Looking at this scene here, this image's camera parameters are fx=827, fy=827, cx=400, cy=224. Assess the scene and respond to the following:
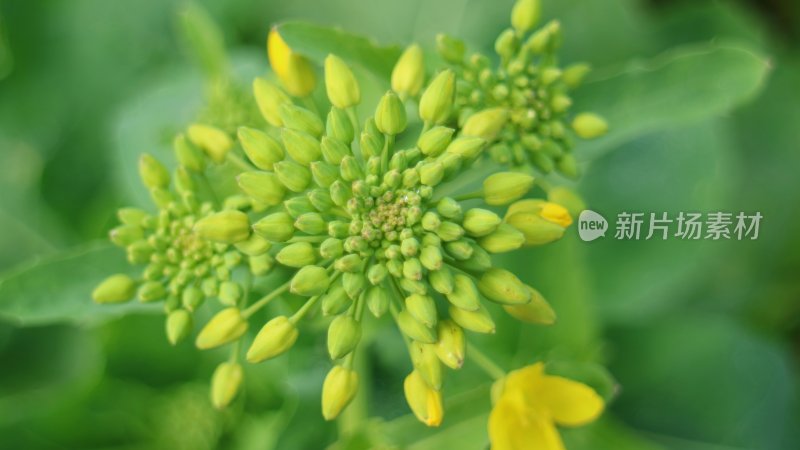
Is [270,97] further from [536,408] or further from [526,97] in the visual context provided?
[536,408]

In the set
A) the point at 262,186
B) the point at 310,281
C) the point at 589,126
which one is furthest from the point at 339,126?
the point at 589,126

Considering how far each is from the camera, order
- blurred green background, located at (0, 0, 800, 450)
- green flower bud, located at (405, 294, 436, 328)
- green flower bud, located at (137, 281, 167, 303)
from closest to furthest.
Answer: green flower bud, located at (405, 294, 436, 328) → green flower bud, located at (137, 281, 167, 303) → blurred green background, located at (0, 0, 800, 450)

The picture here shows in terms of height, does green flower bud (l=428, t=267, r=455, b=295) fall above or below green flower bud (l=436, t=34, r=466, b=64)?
below

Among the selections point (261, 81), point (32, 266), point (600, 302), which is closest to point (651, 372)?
point (600, 302)

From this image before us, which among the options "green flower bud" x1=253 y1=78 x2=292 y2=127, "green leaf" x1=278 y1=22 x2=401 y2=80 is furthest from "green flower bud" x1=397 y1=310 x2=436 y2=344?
"green leaf" x1=278 y1=22 x2=401 y2=80

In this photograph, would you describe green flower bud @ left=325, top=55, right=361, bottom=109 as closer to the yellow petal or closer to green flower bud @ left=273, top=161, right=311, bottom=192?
green flower bud @ left=273, top=161, right=311, bottom=192

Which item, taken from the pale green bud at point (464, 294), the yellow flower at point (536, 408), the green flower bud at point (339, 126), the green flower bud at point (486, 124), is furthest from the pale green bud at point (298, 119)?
the yellow flower at point (536, 408)
